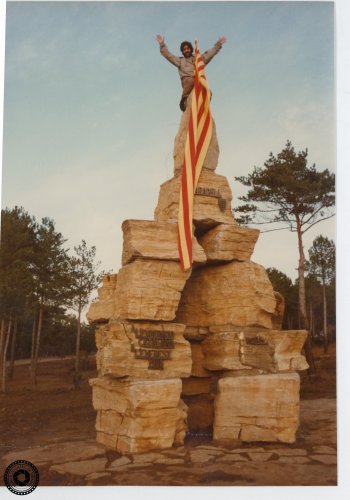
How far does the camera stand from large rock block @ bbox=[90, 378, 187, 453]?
602 cm

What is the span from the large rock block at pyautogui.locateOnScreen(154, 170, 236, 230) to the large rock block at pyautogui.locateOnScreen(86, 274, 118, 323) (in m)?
1.19

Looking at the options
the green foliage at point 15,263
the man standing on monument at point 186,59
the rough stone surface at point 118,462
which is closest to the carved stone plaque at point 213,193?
the man standing on monument at point 186,59

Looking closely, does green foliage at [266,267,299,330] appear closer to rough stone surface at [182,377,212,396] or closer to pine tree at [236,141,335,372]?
pine tree at [236,141,335,372]

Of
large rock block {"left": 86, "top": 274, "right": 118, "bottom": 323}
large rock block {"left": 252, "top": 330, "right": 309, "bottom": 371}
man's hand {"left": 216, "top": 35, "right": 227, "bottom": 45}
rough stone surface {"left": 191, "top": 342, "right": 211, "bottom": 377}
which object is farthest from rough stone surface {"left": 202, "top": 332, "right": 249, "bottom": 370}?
man's hand {"left": 216, "top": 35, "right": 227, "bottom": 45}

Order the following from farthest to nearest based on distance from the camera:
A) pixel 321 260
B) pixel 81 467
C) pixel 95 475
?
pixel 321 260 < pixel 81 467 < pixel 95 475

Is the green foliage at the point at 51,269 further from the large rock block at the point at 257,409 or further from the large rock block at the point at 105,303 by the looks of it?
the large rock block at the point at 257,409

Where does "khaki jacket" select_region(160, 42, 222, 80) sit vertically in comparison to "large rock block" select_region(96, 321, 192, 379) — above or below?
above

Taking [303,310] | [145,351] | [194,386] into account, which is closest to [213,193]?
[145,351]

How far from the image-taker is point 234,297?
708 centimetres

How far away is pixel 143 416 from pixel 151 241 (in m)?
2.20

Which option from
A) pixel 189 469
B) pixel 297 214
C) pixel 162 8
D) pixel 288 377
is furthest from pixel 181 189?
pixel 297 214

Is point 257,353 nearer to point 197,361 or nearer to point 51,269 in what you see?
point 197,361

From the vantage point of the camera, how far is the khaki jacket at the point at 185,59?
7145mm

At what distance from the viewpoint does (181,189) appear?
275 inches
